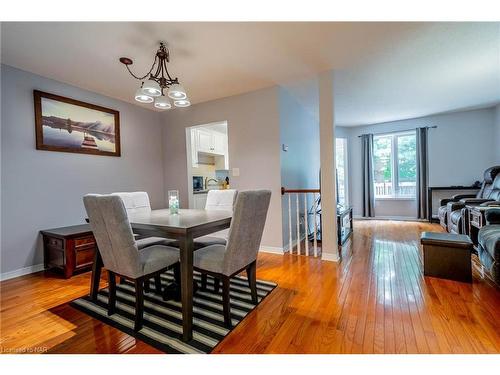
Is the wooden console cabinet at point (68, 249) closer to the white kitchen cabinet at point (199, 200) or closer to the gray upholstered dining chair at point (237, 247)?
the gray upholstered dining chair at point (237, 247)

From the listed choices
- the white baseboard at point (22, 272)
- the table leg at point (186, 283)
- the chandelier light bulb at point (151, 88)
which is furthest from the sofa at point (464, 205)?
the white baseboard at point (22, 272)

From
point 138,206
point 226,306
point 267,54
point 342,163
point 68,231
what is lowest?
point 226,306

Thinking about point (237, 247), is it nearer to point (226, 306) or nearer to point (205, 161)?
point (226, 306)

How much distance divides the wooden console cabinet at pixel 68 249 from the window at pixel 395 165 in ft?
20.1

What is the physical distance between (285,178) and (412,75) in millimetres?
2195

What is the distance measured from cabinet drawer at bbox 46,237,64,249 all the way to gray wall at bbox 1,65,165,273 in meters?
0.17

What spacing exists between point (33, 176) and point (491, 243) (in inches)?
189

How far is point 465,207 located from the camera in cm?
303

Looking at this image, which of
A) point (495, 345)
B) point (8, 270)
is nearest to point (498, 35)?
point (495, 345)

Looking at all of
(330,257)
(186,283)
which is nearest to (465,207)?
(330,257)

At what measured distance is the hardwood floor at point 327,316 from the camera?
4.52 ft

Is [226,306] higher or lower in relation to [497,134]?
lower

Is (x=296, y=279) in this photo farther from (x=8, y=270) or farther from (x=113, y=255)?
(x=8, y=270)
